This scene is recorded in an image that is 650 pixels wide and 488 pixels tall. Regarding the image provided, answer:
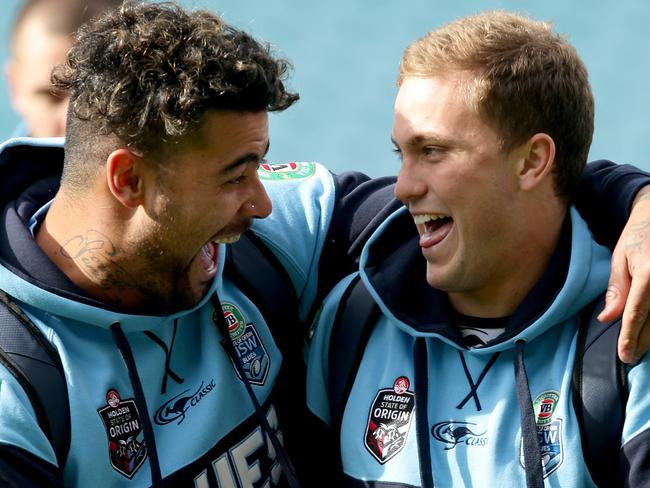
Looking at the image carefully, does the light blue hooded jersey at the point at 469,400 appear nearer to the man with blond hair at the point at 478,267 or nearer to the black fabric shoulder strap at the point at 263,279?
the man with blond hair at the point at 478,267

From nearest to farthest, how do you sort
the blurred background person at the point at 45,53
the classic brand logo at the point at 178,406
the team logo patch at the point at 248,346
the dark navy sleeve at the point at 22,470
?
the dark navy sleeve at the point at 22,470, the classic brand logo at the point at 178,406, the team logo patch at the point at 248,346, the blurred background person at the point at 45,53

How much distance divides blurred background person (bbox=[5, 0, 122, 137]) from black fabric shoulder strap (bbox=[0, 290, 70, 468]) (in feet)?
2.83

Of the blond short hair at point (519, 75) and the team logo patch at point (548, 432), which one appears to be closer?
the team logo patch at point (548, 432)

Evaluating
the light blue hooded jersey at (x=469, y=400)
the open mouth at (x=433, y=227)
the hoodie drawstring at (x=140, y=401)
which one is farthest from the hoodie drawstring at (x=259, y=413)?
the open mouth at (x=433, y=227)

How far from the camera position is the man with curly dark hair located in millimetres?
2578

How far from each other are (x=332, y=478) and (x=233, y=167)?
2.49ft

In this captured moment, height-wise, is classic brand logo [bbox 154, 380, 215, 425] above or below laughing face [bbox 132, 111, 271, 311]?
below

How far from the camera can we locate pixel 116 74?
2.66 m

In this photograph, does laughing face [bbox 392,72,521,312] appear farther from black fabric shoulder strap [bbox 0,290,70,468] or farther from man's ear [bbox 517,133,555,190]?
black fabric shoulder strap [bbox 0,290,70,468]

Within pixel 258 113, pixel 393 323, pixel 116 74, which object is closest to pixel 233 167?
pixel 258 113

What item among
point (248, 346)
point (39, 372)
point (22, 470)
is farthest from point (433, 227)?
point (22, 470)

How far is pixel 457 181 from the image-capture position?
266cm

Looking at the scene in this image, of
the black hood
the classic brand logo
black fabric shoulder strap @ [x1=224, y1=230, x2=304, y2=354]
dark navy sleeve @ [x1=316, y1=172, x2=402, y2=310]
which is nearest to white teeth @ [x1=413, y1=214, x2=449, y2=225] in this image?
dark navy sleeve @ [x1=316, y1=172, x2=402, y2=310]

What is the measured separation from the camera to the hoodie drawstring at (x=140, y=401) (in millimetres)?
2592
